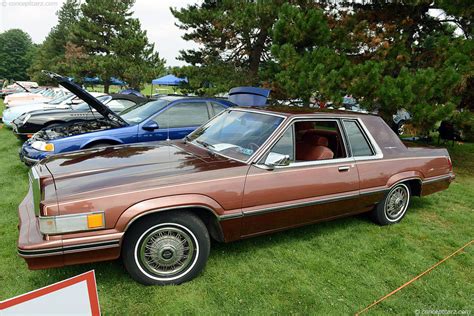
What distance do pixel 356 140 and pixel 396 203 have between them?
44.1 inches

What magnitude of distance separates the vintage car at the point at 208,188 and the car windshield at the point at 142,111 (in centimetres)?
236

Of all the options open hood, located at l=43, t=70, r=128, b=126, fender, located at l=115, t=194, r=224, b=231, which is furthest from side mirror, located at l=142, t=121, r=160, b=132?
fender, located at l=115, t=194, r=224, b=231

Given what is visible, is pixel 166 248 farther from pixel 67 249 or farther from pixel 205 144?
pixel 205 144

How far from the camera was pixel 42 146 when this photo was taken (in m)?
5.21

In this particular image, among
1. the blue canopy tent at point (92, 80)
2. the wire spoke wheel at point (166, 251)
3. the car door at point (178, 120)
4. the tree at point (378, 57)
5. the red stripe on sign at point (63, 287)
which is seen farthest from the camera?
the blue canopy tent at point (92, 80)

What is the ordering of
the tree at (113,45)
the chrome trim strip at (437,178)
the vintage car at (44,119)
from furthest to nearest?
the tree at (113,45) → the vintage car at (44,119) → the chrome trim strip at (437,178)

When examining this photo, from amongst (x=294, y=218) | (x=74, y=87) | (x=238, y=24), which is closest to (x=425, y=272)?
(x=294, y=218)

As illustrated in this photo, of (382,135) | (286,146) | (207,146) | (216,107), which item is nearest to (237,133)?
(207,146)

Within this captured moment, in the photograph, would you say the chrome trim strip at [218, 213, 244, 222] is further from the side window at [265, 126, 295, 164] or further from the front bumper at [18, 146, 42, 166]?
the front bumper at [18, 146, 42, 166]

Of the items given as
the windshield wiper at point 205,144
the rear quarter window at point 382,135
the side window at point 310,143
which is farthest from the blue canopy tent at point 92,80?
the rear quarter window at point 382,135

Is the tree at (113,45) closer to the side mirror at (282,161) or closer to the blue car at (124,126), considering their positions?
the blue car at (124,126)

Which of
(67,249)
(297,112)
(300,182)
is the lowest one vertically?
(67,249)

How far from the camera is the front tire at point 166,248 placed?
2.68m

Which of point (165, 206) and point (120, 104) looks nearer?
point (165, 206)
